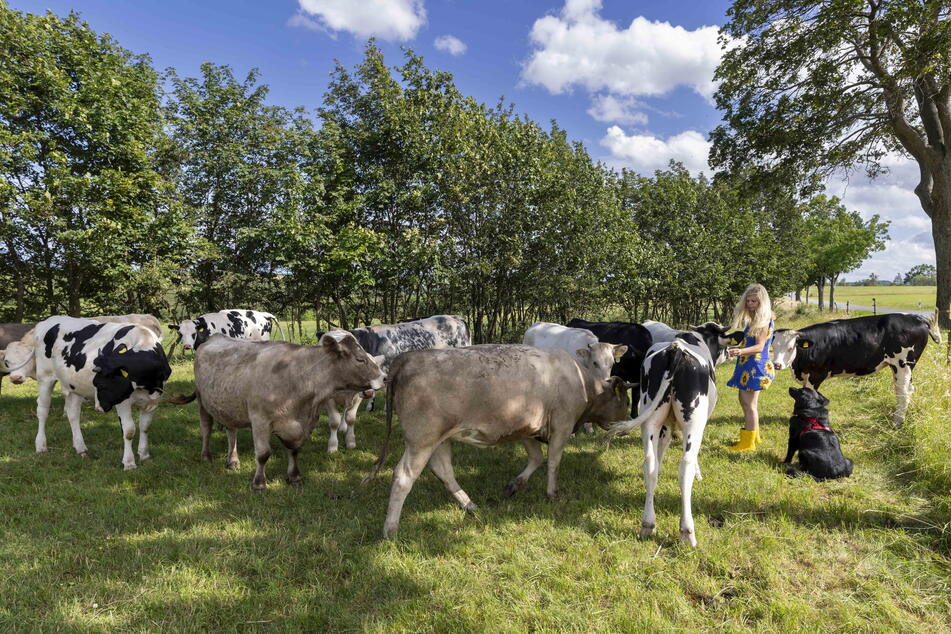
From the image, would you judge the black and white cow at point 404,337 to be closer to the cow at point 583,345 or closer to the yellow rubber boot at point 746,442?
the cow at point 583,345

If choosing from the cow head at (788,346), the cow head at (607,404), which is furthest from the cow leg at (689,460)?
the cow head at (788,346)

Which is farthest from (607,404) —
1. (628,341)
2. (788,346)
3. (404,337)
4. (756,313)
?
(404,337)

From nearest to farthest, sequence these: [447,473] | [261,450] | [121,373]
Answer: [447,473] → [261,450] → [121,373]

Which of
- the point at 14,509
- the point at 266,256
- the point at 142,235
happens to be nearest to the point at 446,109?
the point at 266,256

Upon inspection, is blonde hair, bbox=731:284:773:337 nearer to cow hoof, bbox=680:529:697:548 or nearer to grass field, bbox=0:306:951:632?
grass field, bbox=0:306:951:632

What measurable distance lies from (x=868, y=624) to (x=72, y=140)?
773 inches

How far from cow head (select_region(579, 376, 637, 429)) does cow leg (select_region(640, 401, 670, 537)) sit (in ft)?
3.82

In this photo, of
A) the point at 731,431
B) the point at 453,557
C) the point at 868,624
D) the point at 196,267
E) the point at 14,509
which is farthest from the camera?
the point at 196,267

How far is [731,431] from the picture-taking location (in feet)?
24.1

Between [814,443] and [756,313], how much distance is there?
6.03 ft

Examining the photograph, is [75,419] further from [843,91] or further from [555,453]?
[843,91]

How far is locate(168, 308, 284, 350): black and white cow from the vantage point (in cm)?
1131

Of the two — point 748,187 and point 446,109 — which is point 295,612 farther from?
point 748,187

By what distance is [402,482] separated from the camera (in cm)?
424
